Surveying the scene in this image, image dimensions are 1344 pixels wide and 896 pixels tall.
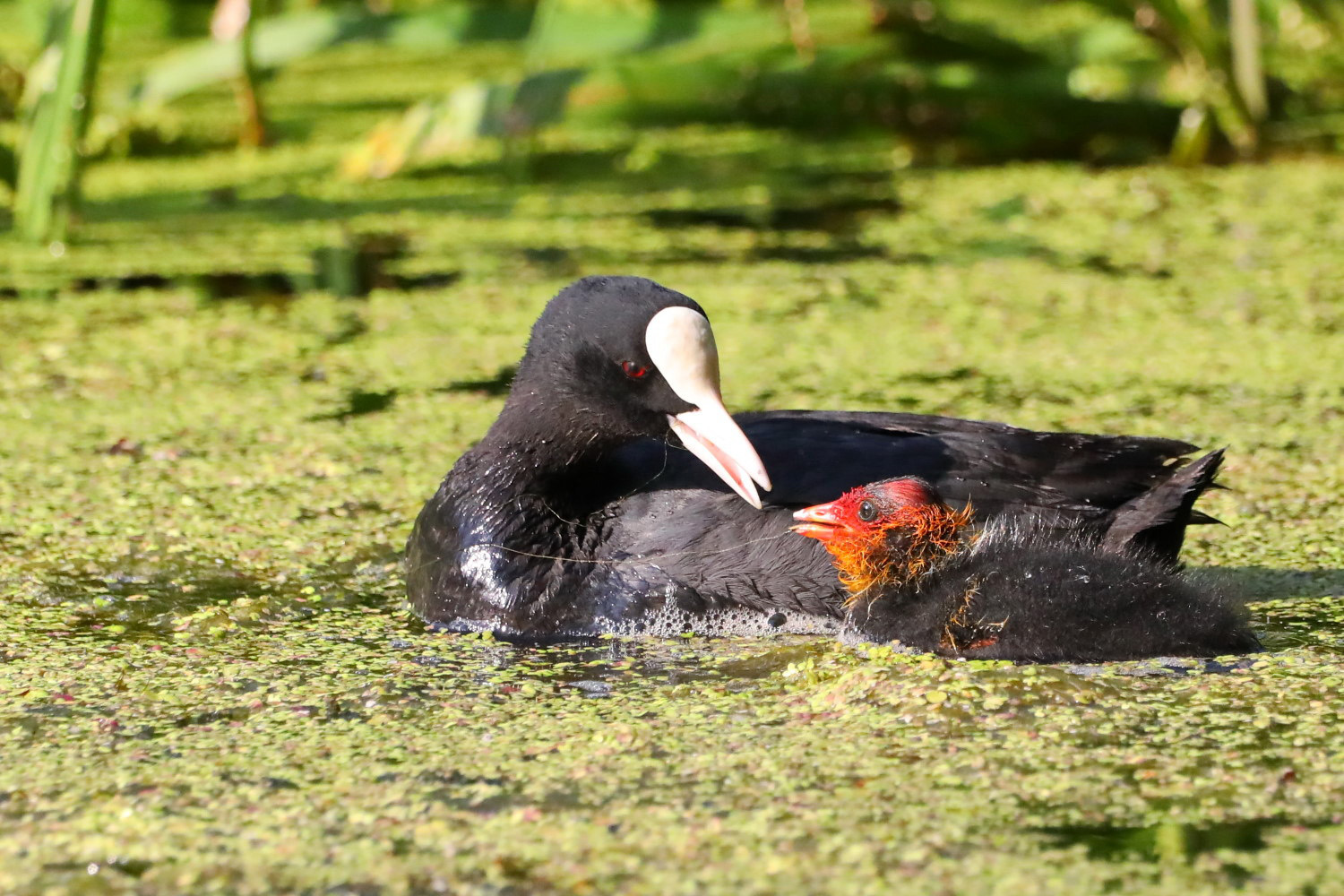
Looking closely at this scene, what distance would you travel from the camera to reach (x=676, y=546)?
10.1 ft

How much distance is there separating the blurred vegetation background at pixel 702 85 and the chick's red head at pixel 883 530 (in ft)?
10.3

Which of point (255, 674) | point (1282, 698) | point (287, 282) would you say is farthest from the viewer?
point (287, 282)

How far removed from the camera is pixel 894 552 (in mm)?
2898

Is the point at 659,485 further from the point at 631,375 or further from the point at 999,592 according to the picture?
the point at 999,592

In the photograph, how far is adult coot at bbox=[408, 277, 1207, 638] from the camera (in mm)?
3018

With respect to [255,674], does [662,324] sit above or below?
above

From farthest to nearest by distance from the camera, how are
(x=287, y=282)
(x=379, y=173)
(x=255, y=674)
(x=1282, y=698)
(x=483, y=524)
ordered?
(x=379, y=173) → (x=287, y=282) → (x=483, y=524) → (x=255, y=674) → (x=1282, y=698)

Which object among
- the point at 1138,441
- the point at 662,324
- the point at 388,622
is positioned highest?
the point at 662,324

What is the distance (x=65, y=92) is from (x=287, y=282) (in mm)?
853

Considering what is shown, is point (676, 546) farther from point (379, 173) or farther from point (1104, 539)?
point (379, 173)

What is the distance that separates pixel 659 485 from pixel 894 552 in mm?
464

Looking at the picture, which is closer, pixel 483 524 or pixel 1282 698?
pixel 1282 698

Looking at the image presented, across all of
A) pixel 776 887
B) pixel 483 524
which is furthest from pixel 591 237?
pixel 776 887

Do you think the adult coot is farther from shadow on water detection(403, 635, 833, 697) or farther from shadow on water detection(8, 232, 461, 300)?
shadow on water detection(8, 232, 461, 300)
